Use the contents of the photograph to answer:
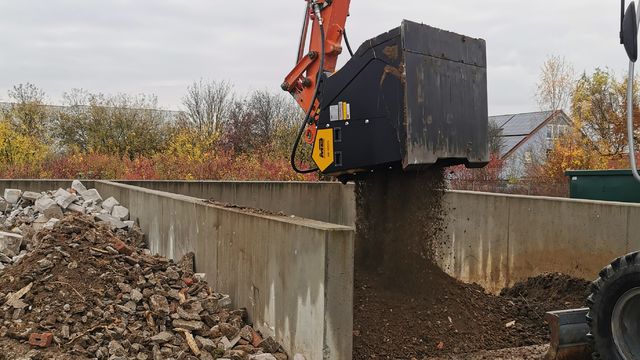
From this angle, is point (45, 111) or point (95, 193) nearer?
point (95, 193)

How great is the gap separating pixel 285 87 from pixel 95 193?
15.8 feet

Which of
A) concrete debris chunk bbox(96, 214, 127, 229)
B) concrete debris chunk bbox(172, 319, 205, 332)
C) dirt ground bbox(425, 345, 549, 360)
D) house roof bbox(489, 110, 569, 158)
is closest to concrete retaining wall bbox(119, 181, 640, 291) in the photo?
dirt ground bbox(425, 345, 549, 360)

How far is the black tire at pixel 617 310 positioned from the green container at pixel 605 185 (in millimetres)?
4928

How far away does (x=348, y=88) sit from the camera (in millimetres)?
5738

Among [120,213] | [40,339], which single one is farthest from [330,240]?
[120,213]

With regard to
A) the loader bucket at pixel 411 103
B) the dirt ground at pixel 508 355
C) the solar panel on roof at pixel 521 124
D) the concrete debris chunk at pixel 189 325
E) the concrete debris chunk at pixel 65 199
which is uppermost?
the solar panel on roof at pixel 521 124

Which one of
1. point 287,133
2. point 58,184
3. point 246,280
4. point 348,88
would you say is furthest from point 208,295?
point 287,133

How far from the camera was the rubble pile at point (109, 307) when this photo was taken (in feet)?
15.6

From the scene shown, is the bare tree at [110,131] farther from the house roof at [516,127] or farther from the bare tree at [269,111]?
the house roof at [516,127]

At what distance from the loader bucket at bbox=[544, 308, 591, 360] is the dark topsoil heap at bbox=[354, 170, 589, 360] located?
1.05 metres

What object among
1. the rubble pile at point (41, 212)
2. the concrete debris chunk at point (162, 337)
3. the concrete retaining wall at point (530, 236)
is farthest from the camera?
the rubble pile at point (41, 212)

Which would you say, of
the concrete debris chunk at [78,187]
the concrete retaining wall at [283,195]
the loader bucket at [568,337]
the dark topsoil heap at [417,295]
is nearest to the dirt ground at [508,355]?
the dark topsoil heap at [417,295]

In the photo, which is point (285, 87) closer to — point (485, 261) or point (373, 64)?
point (373, 64)

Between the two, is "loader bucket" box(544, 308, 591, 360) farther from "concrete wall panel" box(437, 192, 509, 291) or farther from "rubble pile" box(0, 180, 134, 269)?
"rubble pile" box(0, 180, 134, 269)
